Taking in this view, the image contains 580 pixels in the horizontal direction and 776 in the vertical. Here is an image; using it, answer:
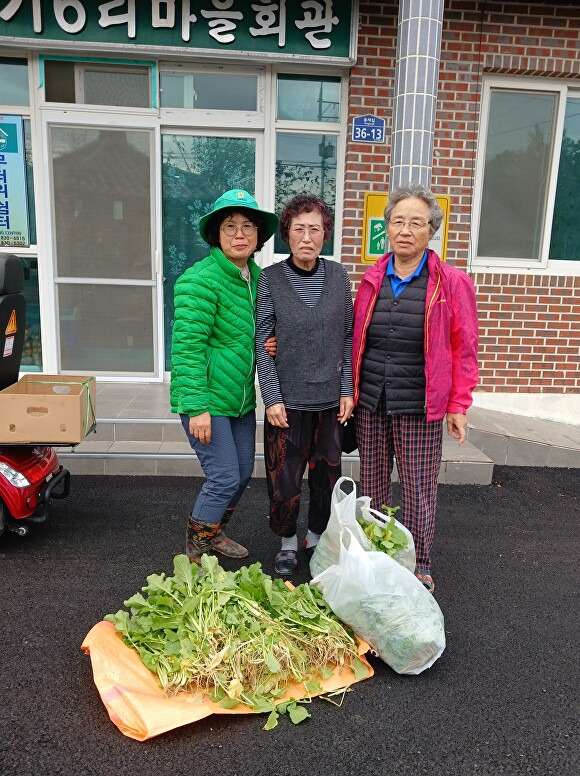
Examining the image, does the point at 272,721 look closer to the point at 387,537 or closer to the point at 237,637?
the point at 237,637

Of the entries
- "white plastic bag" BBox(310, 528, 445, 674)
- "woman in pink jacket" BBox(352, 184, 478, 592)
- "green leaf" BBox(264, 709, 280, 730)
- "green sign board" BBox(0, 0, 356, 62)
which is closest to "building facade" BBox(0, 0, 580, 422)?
"green sign board" BBox(0, 0, 356, 62)

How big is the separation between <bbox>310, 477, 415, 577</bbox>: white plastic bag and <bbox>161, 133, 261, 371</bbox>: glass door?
13.5ft

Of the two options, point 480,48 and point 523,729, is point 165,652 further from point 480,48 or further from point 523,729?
point 480,48

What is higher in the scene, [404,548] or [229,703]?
[404,548]

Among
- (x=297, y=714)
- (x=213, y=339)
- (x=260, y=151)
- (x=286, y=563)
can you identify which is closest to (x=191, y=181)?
(x=260, y=151)

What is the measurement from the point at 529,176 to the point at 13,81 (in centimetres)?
520

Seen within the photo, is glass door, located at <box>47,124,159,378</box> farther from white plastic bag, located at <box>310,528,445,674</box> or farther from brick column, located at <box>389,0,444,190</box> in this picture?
white plastic bag, located at <box>310,528,445,674</box>

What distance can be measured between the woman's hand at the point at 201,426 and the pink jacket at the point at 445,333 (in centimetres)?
82

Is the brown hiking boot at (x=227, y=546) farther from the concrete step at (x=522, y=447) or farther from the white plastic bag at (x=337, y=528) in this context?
the concrete step at (x=522, y=447)

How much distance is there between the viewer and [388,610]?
2246 millimetres

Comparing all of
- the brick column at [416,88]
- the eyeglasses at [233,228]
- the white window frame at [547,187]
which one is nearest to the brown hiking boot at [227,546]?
the eyeglasses at [233,228]

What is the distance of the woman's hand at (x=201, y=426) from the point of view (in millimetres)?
2732

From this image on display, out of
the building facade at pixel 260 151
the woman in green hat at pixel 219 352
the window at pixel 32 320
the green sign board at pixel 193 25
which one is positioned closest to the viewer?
the woman in green hat at pixel 219 352

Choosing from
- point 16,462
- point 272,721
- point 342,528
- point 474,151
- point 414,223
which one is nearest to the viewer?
point 272,721
